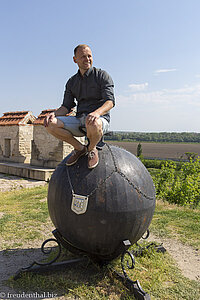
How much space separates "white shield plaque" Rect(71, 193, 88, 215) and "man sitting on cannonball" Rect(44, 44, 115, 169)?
1.40ft

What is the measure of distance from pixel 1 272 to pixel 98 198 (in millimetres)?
2166

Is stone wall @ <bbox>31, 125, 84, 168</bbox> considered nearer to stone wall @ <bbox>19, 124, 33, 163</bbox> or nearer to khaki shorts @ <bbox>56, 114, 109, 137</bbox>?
stone wall @ <bbox>19, 124, 33, 163</bbox>

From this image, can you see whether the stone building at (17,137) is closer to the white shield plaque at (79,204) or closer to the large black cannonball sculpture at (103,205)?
the large black cannonball sculpture at (103,205)

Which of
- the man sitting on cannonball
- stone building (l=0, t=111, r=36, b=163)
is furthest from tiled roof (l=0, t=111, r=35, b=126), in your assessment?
the man sitting on cannonball

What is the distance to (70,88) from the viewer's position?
13.6ft

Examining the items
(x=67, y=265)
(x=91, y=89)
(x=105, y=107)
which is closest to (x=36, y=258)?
(x=67, y=265)

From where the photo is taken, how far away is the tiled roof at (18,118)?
16.9 m

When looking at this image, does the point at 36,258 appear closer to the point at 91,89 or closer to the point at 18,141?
the point at 91,89

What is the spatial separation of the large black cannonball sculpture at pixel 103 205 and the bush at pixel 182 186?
6.30 metres

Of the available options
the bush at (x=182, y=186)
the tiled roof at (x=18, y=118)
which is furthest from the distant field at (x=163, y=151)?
the bush at (x=182, y=186)

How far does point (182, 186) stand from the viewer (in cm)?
976

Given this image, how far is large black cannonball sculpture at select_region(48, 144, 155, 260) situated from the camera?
3.40 metres

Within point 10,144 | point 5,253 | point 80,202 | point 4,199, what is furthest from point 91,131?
point 10,144

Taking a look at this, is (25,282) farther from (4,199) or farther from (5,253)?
(4,199)
